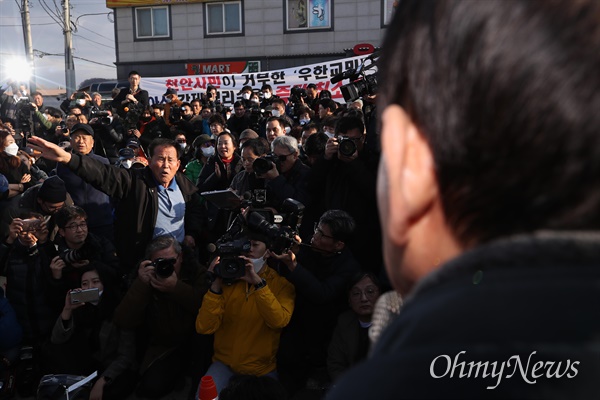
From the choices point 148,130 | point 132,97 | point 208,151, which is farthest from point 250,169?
point 132,97

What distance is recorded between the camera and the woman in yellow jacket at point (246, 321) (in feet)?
11.5

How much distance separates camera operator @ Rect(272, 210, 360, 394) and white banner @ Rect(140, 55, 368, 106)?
789 cm

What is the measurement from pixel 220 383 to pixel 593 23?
3.40m

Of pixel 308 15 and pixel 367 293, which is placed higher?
pixel 308 15

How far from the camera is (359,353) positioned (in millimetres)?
3551

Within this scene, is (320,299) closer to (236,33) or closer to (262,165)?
(262,165)

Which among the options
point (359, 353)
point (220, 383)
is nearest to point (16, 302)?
point (220, 383)

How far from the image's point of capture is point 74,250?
165 inches

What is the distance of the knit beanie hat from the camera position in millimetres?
4777

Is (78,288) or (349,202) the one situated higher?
(349,202)

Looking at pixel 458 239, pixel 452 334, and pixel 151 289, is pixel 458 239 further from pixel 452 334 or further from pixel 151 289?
pixel 151 289

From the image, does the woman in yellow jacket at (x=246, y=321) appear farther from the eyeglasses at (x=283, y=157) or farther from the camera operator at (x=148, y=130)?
the camera operator at (x=148, y=130)

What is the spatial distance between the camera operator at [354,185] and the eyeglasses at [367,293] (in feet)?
2.06

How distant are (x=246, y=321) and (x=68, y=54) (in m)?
22.8
